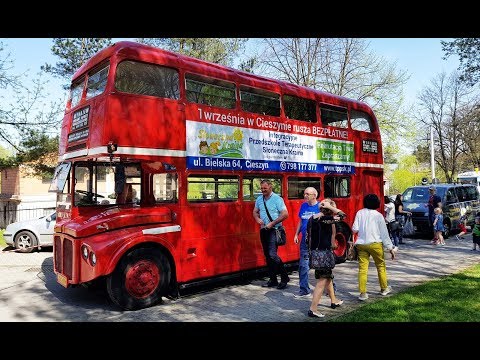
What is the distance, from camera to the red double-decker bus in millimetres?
6422

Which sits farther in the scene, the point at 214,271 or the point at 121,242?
the point at 214,271

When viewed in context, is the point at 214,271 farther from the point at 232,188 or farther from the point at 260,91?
the point at 260,91

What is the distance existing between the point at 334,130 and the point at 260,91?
105 inches

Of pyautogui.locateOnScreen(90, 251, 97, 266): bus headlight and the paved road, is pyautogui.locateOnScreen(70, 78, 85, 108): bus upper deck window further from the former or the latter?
the paved road

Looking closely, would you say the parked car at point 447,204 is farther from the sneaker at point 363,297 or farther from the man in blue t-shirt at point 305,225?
the man in blue t-shirt at point 305,225

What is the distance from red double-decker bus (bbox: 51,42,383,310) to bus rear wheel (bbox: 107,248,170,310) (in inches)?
0.6

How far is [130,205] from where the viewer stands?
23.2ft

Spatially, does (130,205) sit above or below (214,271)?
above

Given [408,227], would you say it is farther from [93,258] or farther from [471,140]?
[471,140]

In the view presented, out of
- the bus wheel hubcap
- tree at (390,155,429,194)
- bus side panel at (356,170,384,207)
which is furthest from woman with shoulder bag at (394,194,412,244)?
tree at (390,155,429,194)
